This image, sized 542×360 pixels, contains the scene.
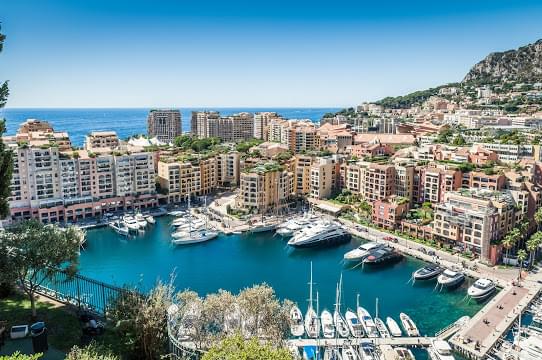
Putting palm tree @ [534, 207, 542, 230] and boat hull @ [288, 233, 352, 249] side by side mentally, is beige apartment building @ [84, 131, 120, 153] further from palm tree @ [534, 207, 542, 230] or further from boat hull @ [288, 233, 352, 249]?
palm tree @ [534, 207, 542, 230]

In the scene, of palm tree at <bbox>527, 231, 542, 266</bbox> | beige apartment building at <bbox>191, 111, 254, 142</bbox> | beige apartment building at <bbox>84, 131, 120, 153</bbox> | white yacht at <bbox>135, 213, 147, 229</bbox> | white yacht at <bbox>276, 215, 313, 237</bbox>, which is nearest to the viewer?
palm tree at <bbox>527, 231, 542, 266</bbox>

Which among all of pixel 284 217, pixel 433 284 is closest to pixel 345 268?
pixel 433 284

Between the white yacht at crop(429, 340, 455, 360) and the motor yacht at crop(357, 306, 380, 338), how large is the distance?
3.11 meters

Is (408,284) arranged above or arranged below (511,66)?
below

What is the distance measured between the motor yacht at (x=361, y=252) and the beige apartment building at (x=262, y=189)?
14801mm

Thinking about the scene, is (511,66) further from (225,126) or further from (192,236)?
(192,236)

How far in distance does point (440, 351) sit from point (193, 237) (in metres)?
26.5

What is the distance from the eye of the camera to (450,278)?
33062mm

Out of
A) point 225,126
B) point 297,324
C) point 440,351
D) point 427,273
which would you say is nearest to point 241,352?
point 297,324

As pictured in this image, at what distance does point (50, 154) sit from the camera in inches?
1875

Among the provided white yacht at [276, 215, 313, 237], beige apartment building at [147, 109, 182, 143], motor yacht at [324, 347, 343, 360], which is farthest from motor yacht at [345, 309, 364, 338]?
beige apartment building at [147, 109, 182, 143]

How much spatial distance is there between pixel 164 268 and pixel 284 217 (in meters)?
17.8

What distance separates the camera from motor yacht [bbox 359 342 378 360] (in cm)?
2228

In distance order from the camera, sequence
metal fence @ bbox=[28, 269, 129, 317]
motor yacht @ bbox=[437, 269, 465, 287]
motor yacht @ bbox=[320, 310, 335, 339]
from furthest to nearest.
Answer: motor yacht @ bbox=[437, 269, 465, 287], motor yacht @ bbox=[320, 310, 335, 339], metal fence @ bbox=[28, 269, 129, 317]
